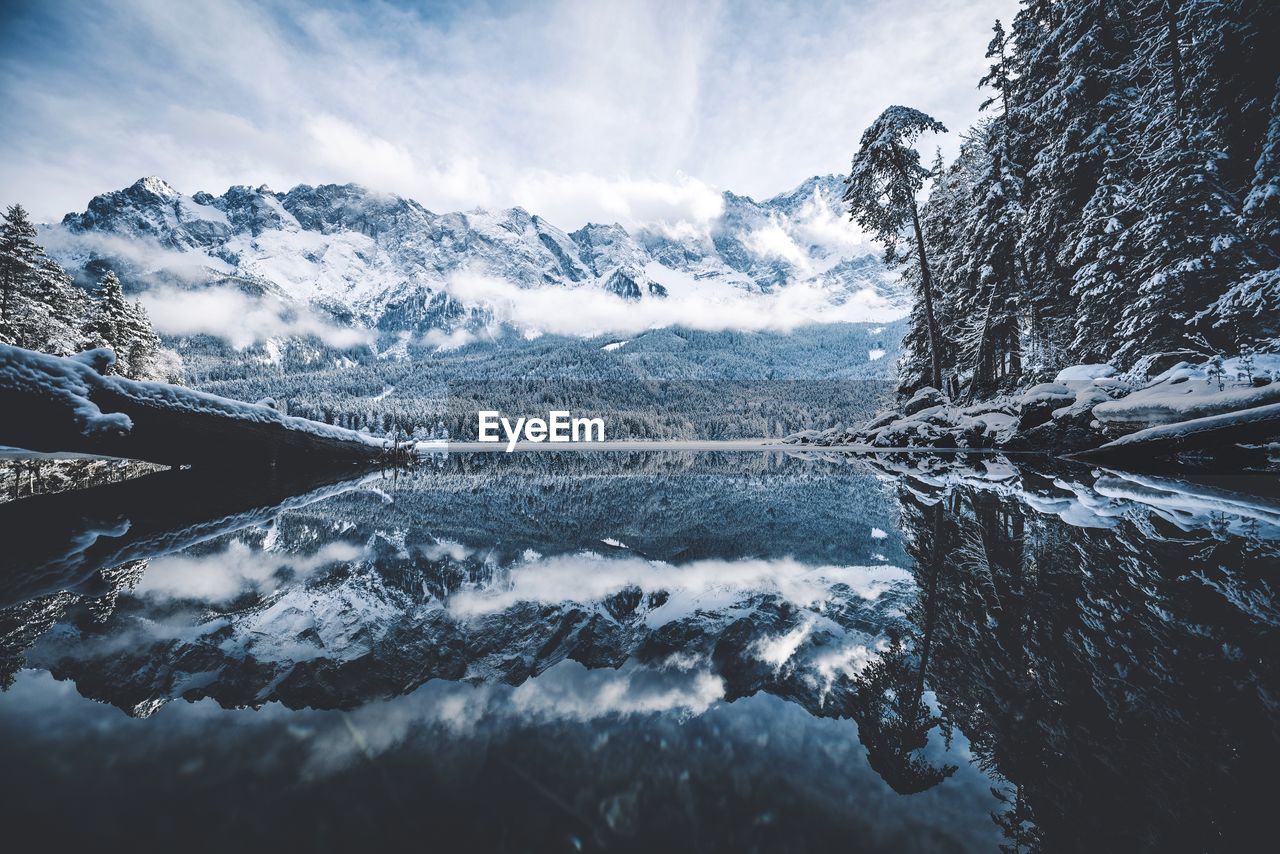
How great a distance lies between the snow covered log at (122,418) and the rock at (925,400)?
21967 mm

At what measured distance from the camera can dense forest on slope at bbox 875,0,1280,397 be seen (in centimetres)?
1141

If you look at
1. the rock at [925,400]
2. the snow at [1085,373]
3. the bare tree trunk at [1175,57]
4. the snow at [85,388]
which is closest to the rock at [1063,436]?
the snow at [1085,373]

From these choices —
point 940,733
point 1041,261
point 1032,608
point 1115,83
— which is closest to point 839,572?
point 1032,608

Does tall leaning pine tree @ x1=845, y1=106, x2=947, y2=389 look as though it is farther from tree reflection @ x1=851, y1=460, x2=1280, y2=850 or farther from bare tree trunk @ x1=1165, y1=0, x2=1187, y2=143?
tree reflection @ x1=851, y1=460, x2=1280, y2=850

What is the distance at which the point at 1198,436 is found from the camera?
30.0 ft

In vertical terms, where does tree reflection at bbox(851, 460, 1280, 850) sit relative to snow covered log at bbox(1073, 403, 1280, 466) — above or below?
below

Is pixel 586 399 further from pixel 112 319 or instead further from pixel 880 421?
pixel 880 421

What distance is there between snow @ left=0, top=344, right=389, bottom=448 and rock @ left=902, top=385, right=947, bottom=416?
23.2 metres

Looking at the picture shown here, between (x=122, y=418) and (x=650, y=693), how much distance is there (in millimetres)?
11620

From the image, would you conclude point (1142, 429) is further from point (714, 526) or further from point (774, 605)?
point (774, 605)

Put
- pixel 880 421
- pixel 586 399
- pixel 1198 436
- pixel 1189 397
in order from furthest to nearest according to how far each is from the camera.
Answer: pixel 586 399 → pixel 880 421 → pixel 1189 397 → pixel 1198 436

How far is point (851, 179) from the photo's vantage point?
67.0 feet

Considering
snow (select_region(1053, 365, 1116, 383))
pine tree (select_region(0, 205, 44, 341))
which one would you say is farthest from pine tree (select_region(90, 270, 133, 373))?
snow (select_region(1053, 365, 1116, 383))

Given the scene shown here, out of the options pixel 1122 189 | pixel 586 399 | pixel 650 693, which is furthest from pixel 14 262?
pixel 586 399
